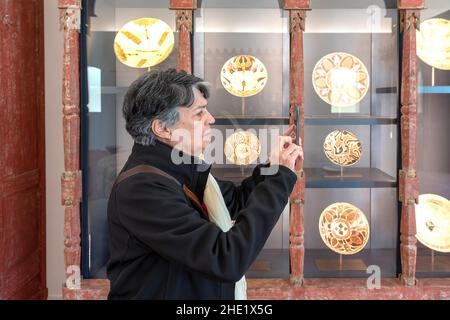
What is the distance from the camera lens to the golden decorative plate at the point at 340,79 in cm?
234

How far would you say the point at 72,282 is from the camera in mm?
2205

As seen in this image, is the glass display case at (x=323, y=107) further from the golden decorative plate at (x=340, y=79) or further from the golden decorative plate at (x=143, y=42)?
the golden decorative plate at (x=143, y=42)

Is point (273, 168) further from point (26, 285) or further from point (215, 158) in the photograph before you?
point (26, 285)

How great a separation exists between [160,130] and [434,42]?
1621mm

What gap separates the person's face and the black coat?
0.13 ft

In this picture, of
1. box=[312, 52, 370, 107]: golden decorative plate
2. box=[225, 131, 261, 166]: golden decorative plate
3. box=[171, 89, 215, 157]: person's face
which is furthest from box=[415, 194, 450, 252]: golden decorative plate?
box=[171, 89, 215, 157]: person's face

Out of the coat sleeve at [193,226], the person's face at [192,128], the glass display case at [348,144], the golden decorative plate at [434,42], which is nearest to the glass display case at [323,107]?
the glass display case at [348,144]

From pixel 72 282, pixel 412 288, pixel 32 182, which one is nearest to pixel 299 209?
pixel 412 288

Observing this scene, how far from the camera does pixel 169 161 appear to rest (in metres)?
1.17

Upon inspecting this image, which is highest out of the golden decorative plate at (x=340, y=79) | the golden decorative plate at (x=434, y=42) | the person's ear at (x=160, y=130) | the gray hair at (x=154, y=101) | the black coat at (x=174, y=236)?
the golden decorative plate at (x=434, y=42)

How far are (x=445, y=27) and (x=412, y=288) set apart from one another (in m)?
1.17

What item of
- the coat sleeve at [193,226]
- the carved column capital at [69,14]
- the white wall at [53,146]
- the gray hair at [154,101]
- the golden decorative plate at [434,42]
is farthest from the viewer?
the white wall at [53,146]

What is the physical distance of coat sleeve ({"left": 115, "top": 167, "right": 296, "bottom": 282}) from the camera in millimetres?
1029

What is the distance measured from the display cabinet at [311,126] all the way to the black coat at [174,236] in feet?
3.62
